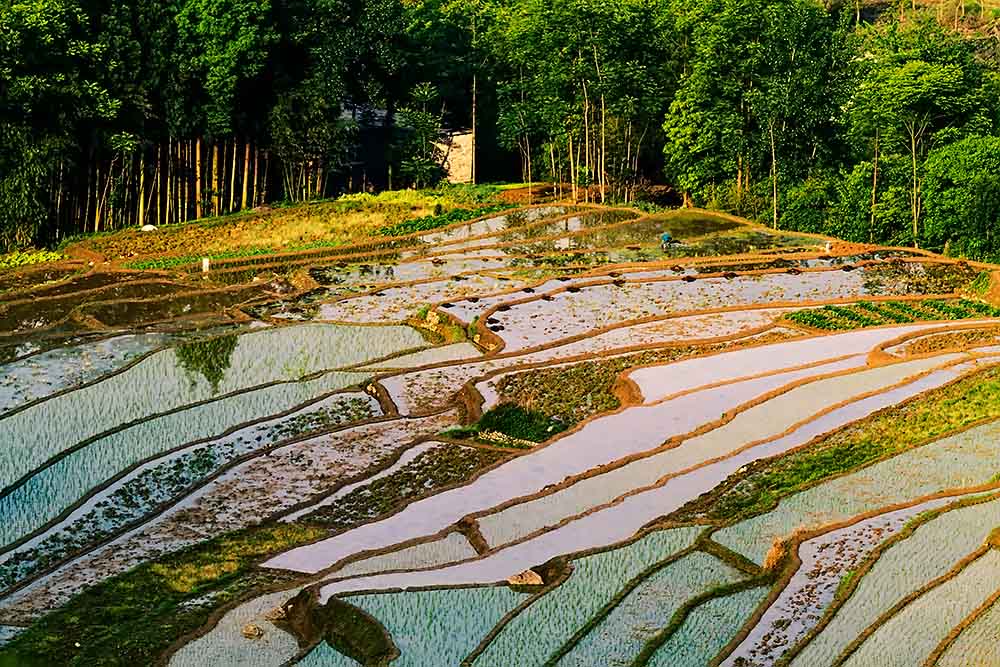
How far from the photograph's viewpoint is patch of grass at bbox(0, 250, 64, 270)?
26719 millimetres

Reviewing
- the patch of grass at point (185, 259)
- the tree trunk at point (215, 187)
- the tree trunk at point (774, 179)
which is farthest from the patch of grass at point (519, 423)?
the tree trunk at point (215, 187)

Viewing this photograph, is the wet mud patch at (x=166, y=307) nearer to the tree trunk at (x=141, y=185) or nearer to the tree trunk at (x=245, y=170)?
the tree trunk at (x=141, y=185)

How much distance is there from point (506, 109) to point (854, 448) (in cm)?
2322

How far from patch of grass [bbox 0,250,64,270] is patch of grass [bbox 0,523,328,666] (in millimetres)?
14403

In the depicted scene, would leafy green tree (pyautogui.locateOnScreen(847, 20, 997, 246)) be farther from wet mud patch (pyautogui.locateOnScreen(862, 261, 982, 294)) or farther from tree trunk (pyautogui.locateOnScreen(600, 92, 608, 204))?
tree trunk (pyautogui.locateOnScreen(600, 92, 608, 204))

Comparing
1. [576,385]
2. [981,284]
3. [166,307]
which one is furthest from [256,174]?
[981,284]

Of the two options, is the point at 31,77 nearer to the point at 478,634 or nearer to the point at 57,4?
the point at 57,4

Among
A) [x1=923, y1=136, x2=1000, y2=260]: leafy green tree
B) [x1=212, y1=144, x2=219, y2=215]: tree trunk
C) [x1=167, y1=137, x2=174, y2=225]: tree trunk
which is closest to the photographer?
[x1=923, y1=136, x2=1000, y2=260]: leafy green tree

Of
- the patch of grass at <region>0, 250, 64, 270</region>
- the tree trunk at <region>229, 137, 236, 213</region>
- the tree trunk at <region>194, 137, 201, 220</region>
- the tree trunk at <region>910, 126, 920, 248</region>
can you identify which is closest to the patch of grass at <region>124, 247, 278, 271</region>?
the patch of grass at <region>0, 250, 64, 270</region>

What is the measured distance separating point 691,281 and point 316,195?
1269 cm

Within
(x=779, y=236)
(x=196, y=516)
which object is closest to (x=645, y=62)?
(x=779, y=236)

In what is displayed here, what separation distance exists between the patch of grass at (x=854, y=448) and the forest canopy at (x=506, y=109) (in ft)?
31.1

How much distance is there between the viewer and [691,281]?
25.4 m

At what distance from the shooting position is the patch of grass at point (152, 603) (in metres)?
11.6
